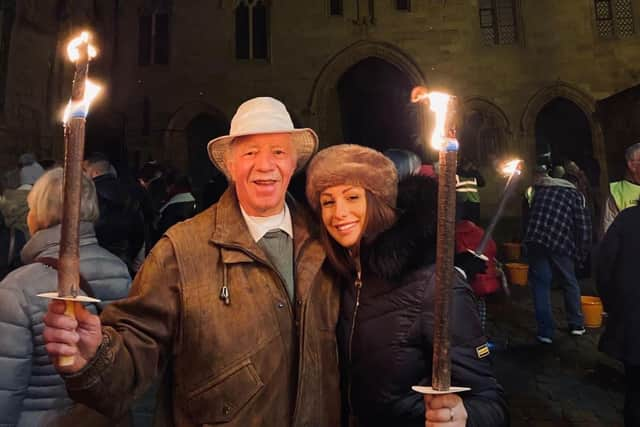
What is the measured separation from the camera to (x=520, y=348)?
445 cm

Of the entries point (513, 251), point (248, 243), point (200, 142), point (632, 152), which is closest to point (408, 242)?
point (248, 243)

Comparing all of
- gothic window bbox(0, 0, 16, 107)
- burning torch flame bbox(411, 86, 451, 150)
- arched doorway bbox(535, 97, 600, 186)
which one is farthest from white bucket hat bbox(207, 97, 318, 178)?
arched doorway bbox(535, 97, 600, 186)

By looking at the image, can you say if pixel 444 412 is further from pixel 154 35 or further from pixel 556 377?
pixel 154 35

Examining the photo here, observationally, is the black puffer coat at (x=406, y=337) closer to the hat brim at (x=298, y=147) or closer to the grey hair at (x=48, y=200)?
the hat brim at (x=298, y=147)

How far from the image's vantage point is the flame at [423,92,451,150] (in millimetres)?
892

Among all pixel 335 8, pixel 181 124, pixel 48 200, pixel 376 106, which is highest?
pixel 335 8

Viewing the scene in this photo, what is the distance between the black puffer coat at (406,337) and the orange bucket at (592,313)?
473 centimetres

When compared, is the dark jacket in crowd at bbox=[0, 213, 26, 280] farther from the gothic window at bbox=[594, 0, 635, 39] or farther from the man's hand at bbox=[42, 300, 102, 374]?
the gothic window at bbox=[594, 0, 635, 39]

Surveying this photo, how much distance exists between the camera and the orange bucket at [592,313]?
5.01 metres

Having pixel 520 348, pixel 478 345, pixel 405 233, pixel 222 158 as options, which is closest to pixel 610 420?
pixel 520 348

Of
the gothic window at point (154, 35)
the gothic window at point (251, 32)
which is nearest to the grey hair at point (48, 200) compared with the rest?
the gothic window at point (251, 32)

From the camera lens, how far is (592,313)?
198 inches

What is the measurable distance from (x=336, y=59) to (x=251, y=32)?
286cm

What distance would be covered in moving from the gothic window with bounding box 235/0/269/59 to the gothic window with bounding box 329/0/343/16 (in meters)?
2.00
